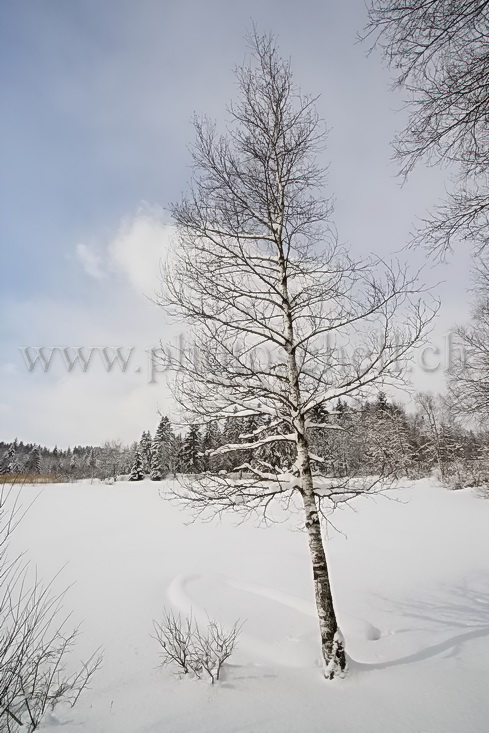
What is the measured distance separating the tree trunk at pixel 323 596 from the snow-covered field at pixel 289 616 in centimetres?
21

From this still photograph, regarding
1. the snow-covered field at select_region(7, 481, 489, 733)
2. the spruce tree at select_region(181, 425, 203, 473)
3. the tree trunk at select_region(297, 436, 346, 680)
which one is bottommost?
the snow-covered field at select_region(7, 481, 489, 733)

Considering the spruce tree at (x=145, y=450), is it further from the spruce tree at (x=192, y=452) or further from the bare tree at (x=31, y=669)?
the spruce tree at (x=192, y=452)

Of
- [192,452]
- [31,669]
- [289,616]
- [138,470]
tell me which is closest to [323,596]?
[192,452]

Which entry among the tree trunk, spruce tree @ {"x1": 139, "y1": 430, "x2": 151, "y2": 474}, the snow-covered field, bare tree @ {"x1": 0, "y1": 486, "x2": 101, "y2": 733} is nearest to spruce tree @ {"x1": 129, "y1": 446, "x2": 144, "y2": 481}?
spruce tree @ {"x1": 139, "y1": 430, "x2": 151, "y2": 474}

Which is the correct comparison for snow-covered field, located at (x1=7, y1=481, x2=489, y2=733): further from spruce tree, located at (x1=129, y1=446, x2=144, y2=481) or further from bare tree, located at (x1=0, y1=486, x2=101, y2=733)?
spruce tree, located at (x1=129, y1=446, x2=144, y2=481)

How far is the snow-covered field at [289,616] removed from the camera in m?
3.70

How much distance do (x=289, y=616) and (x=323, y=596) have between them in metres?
4.16

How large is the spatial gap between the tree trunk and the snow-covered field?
0.21 m

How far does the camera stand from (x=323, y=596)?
4.25 metres

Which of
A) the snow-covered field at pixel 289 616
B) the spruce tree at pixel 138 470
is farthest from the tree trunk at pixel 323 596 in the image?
the spruce tree at pixel 138 470

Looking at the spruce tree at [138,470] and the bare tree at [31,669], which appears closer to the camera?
the bare tree at [31,669]

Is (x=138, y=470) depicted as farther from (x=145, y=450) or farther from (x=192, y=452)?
(x=192, y=452)

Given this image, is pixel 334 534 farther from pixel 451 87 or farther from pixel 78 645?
pixel 451 87

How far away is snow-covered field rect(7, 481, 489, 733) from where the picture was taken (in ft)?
12.1
